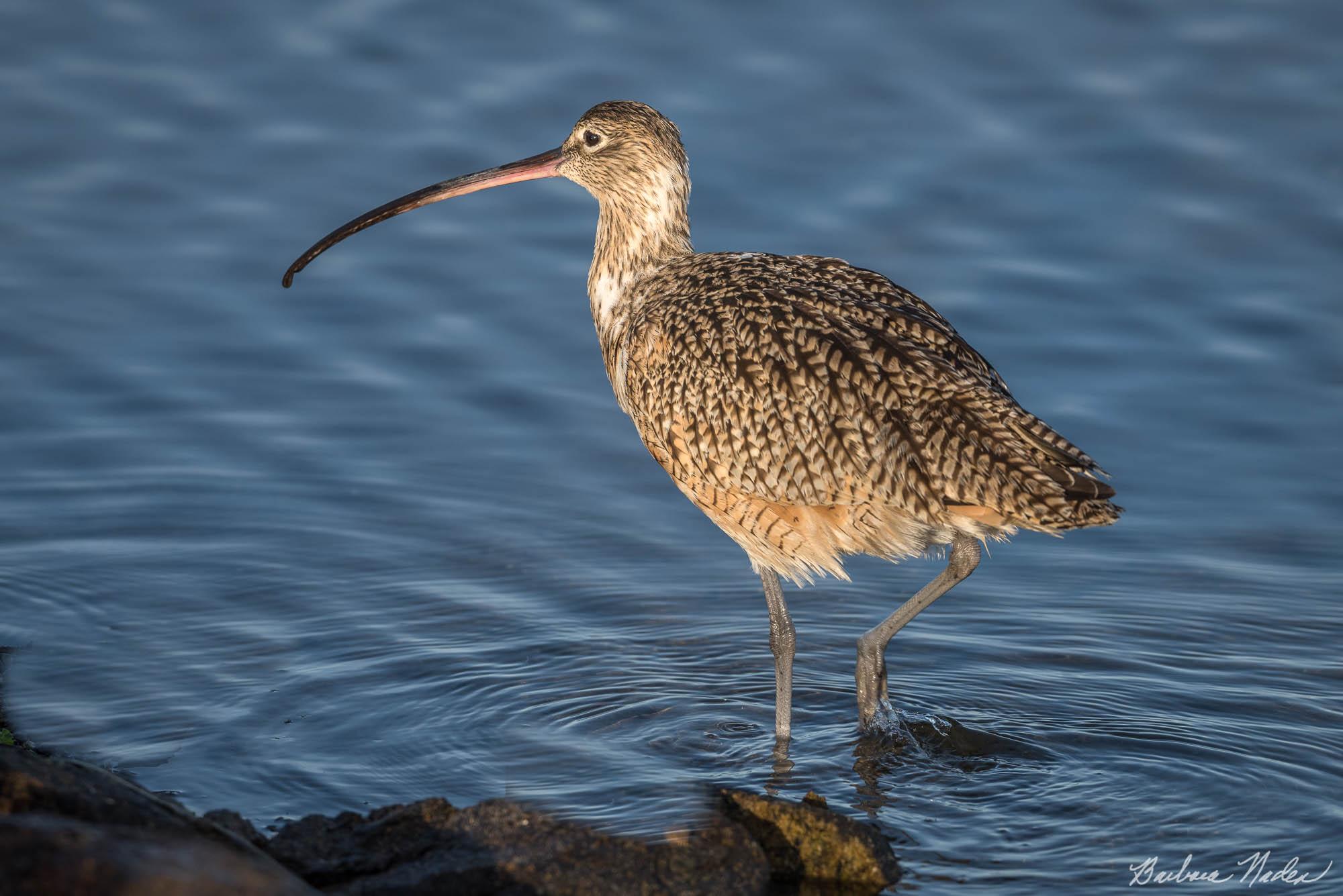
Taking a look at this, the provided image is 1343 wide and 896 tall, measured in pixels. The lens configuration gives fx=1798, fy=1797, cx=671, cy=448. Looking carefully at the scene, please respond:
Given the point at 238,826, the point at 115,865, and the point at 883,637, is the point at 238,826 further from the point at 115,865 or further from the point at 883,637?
the point at 883,637

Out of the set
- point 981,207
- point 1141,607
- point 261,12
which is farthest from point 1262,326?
point 261,12

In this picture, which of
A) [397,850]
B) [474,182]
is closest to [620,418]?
[474,182]

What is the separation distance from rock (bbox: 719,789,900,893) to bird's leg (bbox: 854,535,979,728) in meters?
1.47

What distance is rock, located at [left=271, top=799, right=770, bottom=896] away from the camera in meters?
4.87

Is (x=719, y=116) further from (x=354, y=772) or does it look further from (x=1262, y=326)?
(x=354, y=772)

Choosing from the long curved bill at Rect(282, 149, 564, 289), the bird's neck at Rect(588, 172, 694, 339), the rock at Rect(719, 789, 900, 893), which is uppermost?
the long curved bill at Rect(282, 149, 564, 289)

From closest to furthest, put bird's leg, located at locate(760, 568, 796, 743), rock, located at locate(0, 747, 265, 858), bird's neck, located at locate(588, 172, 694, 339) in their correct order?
1. rock, located at locate(0, 747, 265, 858)
2. bird's leg, located at locate(760, 568, 796, 743)
3. bird's neck, located at locate(588, 172, 694, 339)

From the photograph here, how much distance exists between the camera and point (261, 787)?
6.23 metres

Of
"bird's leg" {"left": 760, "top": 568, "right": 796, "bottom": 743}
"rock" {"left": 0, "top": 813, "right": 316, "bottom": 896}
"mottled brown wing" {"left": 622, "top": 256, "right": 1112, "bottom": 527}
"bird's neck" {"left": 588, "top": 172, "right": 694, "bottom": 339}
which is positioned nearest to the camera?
"rock" {"left": 0, "top": 813, "right": 316, "bottom": 896}

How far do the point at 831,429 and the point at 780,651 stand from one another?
3.57 ft

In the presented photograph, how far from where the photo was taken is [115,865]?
4312mm

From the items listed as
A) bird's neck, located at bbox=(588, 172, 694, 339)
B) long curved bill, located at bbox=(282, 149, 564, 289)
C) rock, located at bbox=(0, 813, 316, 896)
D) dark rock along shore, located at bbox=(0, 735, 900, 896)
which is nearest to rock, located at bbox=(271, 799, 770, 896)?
dark rock along shore, located at bbox=(0, 735, 900, 896)

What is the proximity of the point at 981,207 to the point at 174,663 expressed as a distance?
6402 mm

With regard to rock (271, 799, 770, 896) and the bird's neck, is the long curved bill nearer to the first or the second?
the bird's neck
